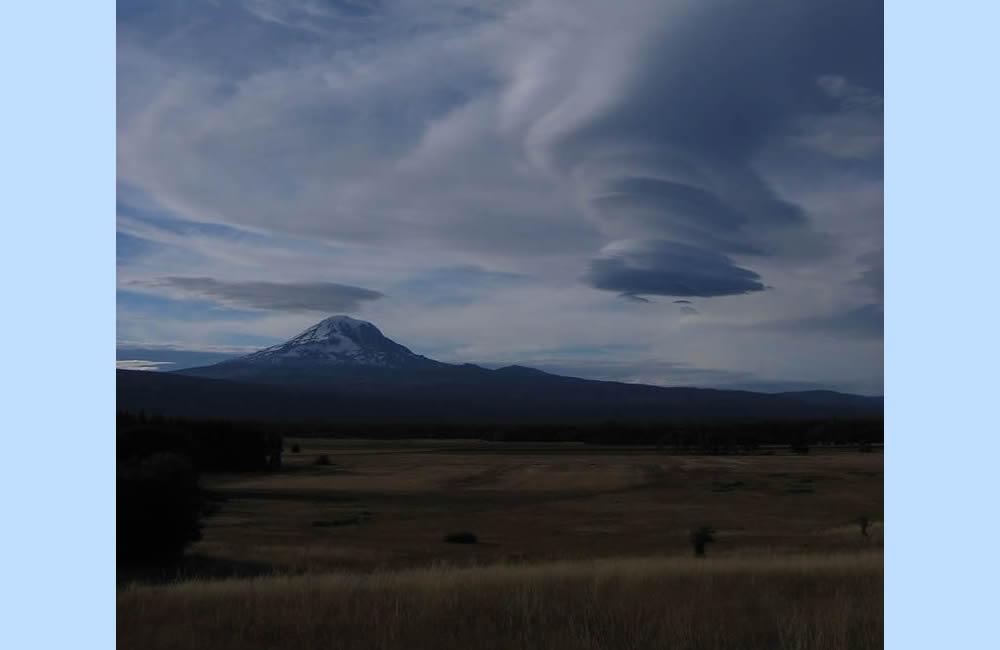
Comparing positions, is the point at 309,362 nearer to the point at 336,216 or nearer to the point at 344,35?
the point at 336,216

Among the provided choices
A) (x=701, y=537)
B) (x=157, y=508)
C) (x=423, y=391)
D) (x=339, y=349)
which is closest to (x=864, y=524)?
(x=701, y=537)

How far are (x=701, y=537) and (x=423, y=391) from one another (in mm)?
2666

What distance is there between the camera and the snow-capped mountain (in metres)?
7.30

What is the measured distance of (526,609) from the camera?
245 inches

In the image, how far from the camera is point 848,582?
6809mm

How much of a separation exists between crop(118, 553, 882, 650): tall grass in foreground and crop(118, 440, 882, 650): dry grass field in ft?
0.05

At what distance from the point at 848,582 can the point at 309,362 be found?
4768mm

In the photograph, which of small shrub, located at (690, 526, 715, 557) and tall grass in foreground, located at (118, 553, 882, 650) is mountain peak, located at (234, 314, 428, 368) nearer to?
tall grass in foreground, located at (118, 553, 882, 650)

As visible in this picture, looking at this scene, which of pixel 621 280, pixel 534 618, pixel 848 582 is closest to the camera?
pixel 534 618

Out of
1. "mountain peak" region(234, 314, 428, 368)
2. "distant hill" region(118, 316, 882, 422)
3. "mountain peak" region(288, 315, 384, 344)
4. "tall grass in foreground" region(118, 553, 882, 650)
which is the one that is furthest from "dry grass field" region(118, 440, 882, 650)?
"mountain peak" region(288, 315, 384, 344)

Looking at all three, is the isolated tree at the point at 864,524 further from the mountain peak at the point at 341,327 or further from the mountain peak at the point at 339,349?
the mountain peak at the point at 341,327

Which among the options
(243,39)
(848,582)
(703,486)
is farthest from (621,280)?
(243,39)

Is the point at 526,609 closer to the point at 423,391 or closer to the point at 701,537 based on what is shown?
the point at 701,537

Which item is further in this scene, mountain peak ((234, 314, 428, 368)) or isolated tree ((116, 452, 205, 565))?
mountain peak ((234, 314, 428, 368))
